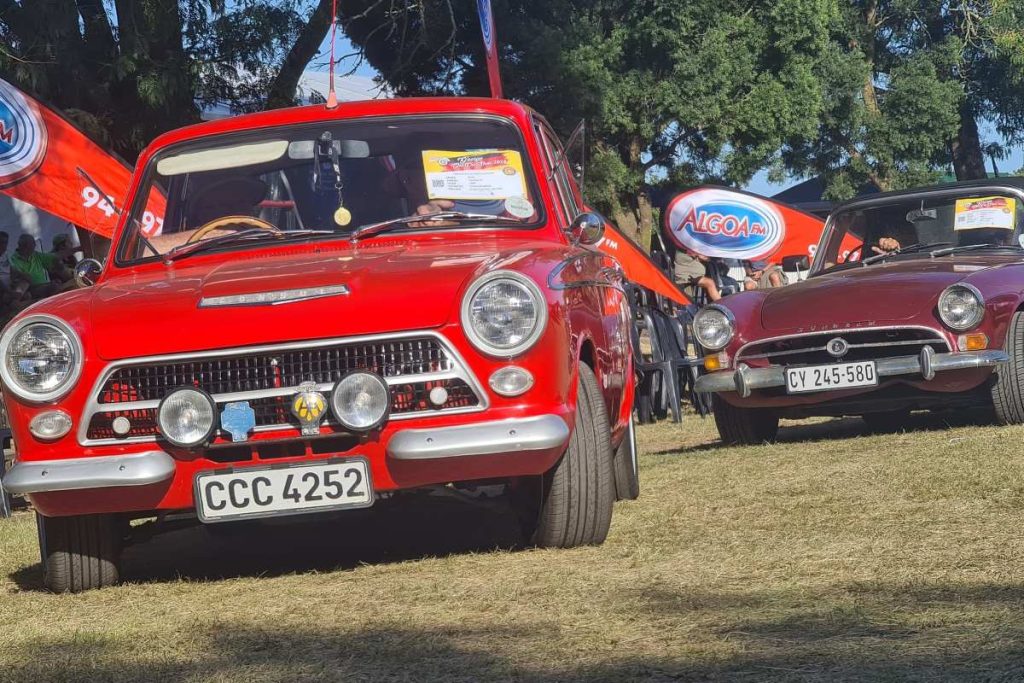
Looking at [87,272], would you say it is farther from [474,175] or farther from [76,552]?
[474,175]

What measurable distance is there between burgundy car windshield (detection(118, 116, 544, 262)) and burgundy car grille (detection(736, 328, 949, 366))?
9.70 feet

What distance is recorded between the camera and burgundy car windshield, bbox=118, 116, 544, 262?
233 inches

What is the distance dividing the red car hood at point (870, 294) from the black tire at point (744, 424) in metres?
0.70

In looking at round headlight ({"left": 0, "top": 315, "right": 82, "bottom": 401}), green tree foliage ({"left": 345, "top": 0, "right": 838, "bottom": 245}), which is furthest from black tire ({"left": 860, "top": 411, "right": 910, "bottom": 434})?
green tree foliage ({"left": 345, "top": 0, "right": 838, "bottom": 245})

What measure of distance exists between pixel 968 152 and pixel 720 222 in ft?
103

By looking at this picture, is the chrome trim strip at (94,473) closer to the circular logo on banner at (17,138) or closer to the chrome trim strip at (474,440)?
the chrome trim strip at (474,440)

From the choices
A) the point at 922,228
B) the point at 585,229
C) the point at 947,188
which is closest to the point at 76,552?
the point at 585,229

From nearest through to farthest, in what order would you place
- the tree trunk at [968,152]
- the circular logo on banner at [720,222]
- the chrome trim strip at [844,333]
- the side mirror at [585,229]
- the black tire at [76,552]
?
1. the black tire at [76,552]
2. the side mirror at [585,229]
3. the chrome trim strip at [844,333]
4. the circular logo on banner at [720,222]
5. the tree trunk at [968,152]

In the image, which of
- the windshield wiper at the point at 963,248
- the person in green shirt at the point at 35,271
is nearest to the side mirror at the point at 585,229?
the windshield wiper at the point at 963,248

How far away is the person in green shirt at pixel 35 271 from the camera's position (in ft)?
42.5

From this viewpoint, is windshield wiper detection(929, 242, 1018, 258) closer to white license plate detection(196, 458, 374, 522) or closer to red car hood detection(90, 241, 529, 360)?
red car hood detection(90, 241, 529, 360)

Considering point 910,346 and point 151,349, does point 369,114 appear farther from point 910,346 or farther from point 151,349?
point 910,346

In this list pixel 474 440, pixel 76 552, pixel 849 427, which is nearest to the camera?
pixel 474 440

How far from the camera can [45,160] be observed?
1124cm
